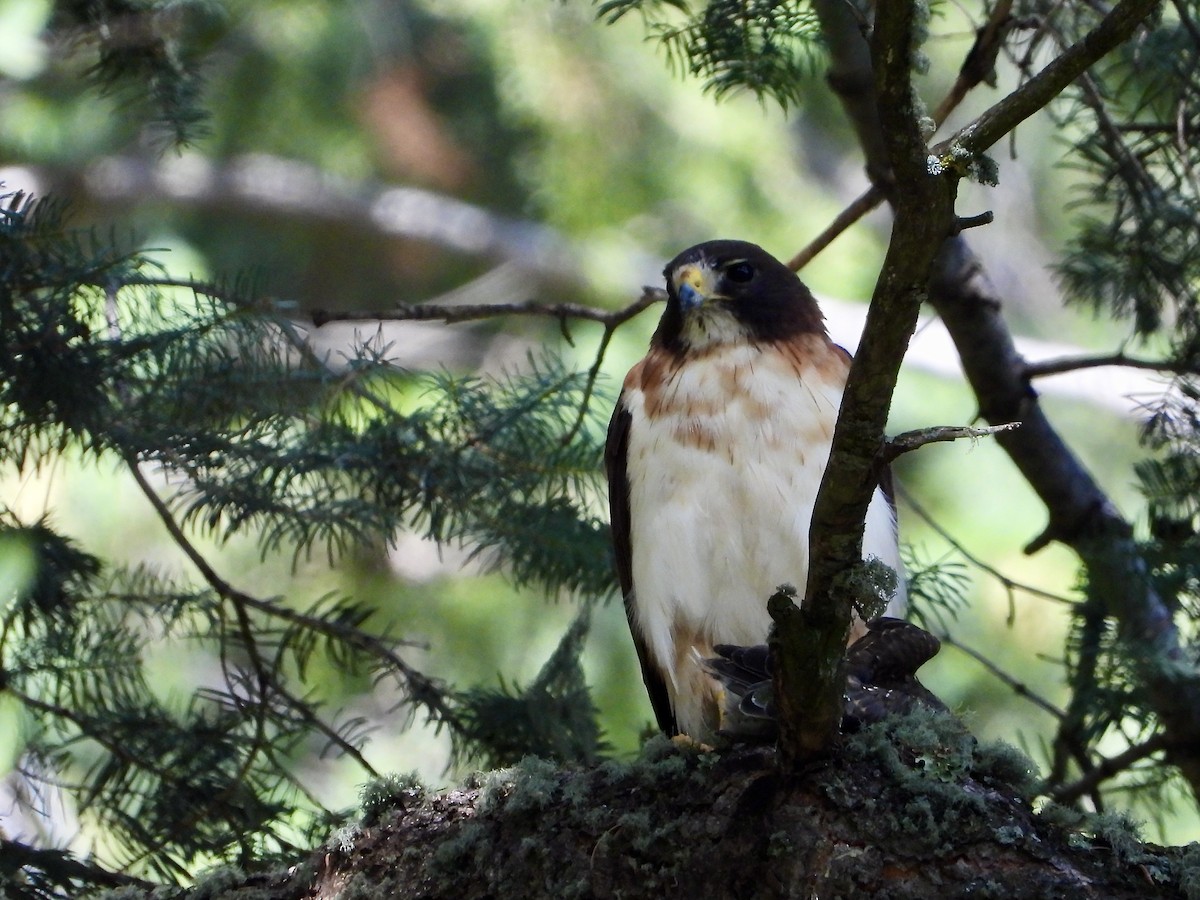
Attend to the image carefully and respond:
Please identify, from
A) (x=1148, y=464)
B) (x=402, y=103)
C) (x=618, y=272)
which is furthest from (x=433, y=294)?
(x=1148, y=464)

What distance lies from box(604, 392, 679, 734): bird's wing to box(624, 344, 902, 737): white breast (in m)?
0.05

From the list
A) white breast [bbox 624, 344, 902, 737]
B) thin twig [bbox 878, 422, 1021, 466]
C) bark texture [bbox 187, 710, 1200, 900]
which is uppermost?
white breast [bbox 624, 344, 902, 737]

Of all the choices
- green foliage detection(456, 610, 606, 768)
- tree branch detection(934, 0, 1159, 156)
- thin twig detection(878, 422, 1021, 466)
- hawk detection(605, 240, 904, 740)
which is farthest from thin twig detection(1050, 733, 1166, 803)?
tree branch detection(934, 0, 1159, 156)

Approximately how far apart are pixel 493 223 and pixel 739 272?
18.5 feet

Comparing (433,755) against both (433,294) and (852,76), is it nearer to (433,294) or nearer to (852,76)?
(433,294)

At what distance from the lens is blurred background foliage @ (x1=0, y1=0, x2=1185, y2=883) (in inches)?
278

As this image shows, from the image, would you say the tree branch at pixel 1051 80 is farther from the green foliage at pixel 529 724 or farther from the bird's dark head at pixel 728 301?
the green foliage at pixel 529 724

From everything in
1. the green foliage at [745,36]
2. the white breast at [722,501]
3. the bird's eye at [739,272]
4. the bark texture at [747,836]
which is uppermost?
the green foliage at [745,36]

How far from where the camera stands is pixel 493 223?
9.28 meters

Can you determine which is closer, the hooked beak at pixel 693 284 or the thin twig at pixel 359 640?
the thin twig at pixel 359 640

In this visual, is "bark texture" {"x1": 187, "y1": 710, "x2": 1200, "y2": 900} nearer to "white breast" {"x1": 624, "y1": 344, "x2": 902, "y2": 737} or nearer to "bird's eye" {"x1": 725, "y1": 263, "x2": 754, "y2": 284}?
"white breast" {"x1": 624, "y1": 344, "x2": 902, "y2": 737}

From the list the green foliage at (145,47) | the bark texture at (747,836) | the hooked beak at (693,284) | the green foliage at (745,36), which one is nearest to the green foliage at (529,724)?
the bark texture at (747,836)

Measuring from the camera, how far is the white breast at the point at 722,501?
135 inches

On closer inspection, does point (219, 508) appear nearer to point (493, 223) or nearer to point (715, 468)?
point (715, 468)
